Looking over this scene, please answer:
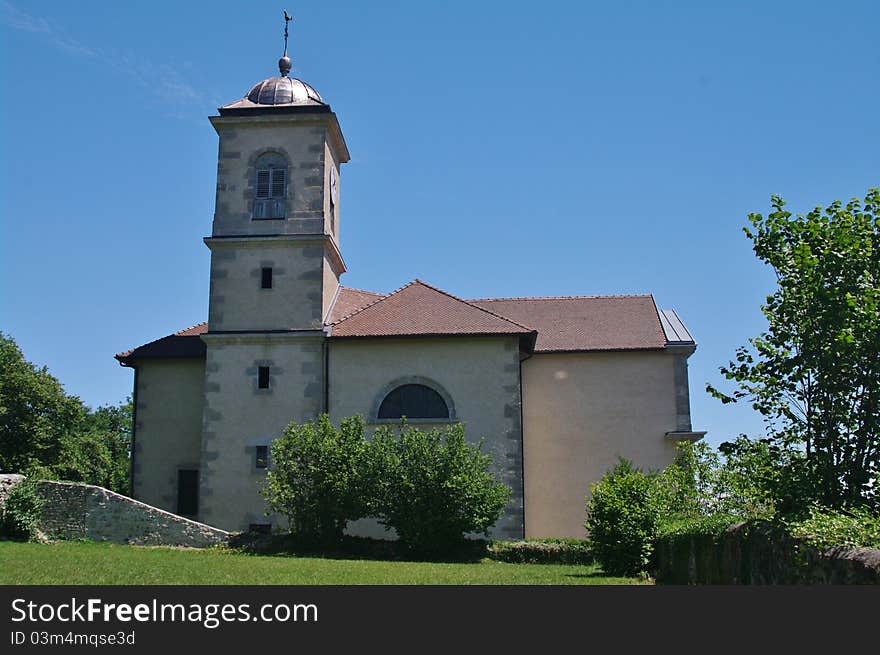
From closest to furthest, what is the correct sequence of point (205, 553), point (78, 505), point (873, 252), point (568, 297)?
point (873, 252) → point (205, 553) → point (78, 505) → point (568, 297)

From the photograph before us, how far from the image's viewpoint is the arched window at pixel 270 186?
93.9 ft

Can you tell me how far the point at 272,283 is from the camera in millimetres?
28031

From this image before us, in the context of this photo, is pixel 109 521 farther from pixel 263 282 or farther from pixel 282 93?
pixel 282 93

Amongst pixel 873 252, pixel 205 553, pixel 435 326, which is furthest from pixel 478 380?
pixel 873 252

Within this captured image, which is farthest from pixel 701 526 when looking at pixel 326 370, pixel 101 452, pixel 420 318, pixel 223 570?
pixel 101 452

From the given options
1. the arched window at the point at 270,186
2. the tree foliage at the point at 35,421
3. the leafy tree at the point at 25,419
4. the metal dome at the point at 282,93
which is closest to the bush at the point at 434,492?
the arched window at the point at 270,186

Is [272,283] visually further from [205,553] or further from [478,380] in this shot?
[205,553]

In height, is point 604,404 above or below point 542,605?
above

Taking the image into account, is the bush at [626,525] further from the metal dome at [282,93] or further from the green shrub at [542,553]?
the metal dome at [282,93]

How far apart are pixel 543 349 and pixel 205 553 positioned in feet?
43.0

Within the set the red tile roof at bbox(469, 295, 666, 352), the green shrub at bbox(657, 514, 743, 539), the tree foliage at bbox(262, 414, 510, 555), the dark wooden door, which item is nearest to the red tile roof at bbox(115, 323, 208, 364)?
the dark wooden door

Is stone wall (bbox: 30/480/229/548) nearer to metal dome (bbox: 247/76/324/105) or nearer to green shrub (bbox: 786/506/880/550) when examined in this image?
metal dome (bbox: 247/76/324/105)

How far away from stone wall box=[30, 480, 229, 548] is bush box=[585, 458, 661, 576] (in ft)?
34.0

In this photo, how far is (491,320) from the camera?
27.6 meters
